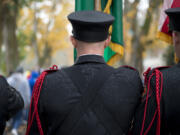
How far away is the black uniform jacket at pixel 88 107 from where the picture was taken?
6.69 ft

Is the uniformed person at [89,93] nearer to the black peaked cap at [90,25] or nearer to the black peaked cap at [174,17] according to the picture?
the black peaked cap at [90,25]

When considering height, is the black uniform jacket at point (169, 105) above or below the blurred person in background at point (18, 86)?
above

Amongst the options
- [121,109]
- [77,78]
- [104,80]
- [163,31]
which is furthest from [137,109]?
[163,31]

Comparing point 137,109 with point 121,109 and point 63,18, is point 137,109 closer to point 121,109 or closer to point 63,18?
point 121,109

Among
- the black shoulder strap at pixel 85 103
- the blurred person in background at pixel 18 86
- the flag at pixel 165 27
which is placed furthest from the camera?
the blurred person in background at pixel 18 86

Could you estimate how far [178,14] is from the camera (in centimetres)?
217

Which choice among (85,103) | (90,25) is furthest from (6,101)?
(90,25)

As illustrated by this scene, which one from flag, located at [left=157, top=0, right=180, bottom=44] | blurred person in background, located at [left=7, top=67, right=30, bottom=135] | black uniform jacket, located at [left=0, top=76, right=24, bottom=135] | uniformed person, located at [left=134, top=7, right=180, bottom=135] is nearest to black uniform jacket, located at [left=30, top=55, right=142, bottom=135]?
uniformed person, located at [left=134, top=7, right=180, bottom=135]

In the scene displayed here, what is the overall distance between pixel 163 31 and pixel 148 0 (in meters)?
11.4

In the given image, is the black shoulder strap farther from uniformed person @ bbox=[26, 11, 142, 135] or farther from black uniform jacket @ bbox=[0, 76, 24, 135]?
black uniform jacket @ bbox=[0, 76, 24, 135]

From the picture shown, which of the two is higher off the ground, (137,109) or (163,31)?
(163,31)

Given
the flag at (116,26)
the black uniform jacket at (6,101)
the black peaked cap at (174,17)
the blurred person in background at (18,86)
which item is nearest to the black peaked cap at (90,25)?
the black peaked cap at (174,17)

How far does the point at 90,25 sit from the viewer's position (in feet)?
7.17

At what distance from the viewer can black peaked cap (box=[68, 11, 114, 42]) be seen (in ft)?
7.12
